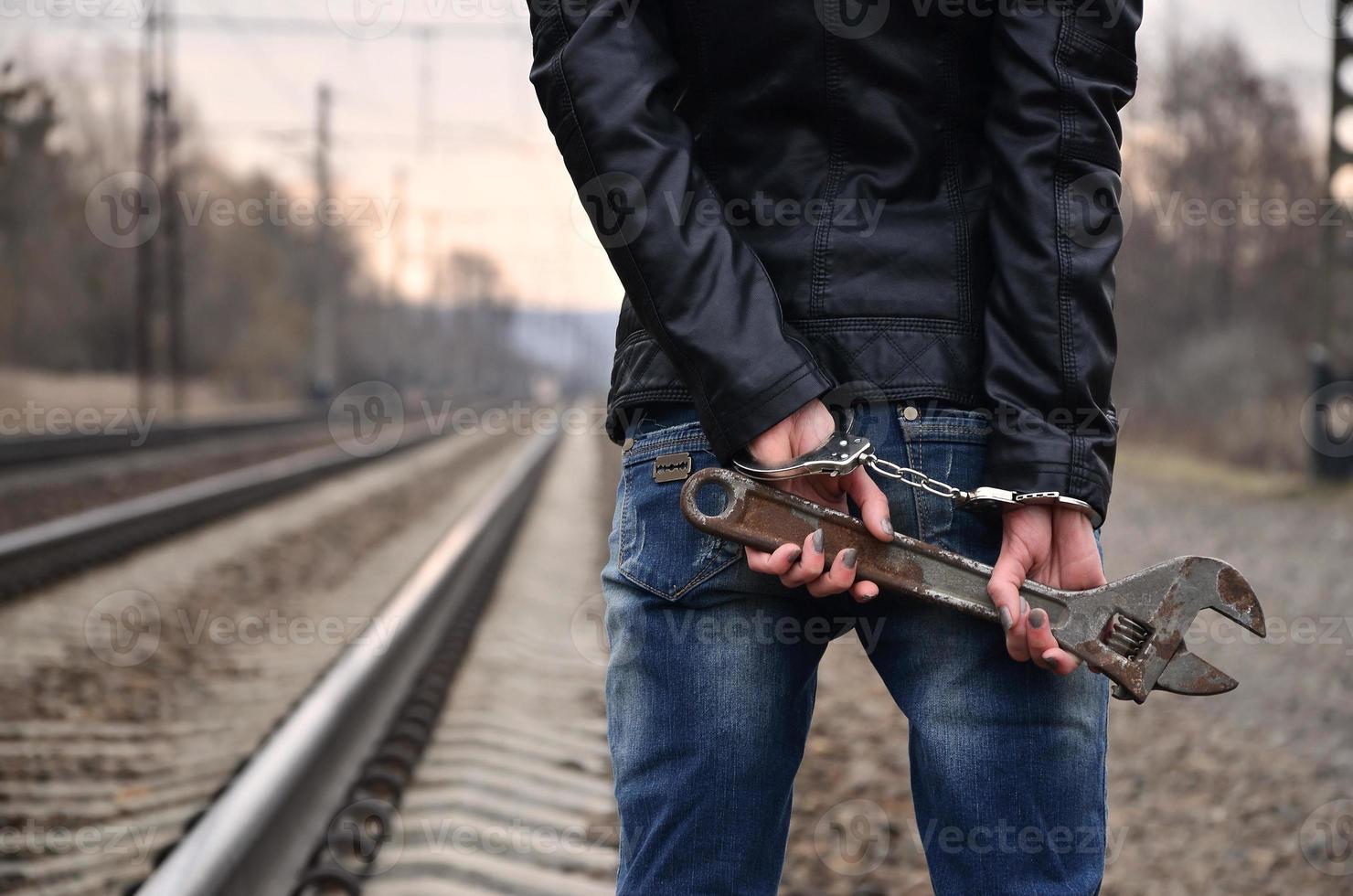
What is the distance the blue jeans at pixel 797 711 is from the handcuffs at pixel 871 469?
0.02 m

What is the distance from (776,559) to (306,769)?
2.21m

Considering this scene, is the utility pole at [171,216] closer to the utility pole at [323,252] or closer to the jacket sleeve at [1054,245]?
the utility pole at [323,252]

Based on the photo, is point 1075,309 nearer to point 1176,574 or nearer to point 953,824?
point 1176,574

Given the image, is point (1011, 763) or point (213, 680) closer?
point (1011, 763)

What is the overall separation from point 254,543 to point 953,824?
8615 mm

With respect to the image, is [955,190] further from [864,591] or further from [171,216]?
[171,216]

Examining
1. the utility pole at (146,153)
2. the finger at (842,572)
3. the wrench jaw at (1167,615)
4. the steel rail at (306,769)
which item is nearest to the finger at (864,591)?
the finger at (842,572)

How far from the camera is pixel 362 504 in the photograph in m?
12.2

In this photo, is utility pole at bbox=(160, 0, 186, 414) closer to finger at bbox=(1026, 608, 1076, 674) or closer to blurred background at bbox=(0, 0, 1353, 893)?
blurred background at bbox=(0, 0, 1353, 893)

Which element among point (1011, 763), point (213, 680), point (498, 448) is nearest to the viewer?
point (1011, 763)

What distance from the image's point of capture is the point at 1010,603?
1.27 metres

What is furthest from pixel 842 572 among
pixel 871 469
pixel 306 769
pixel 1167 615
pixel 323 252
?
pixel 323 252

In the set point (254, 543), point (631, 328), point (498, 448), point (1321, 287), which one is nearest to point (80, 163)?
point (498, 448)

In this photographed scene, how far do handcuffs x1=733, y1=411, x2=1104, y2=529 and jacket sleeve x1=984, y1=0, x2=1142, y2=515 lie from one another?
0.01m
